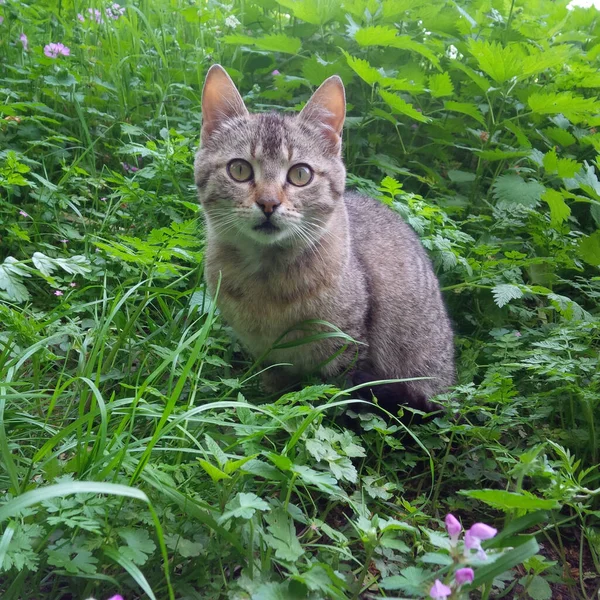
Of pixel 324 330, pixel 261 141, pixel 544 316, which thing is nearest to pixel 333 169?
pixel 261 141

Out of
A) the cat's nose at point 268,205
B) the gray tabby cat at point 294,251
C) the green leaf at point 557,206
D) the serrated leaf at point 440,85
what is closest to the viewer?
the cat's nose at point 268,205

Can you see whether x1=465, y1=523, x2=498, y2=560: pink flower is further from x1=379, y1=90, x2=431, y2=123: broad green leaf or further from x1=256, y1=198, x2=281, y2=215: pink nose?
x1=379, y1=90, x2=431, y2=123: broad green leaf

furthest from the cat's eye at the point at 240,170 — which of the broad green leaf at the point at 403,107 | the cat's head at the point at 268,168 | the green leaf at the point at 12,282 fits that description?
the broad green leaf at the point at 403,107

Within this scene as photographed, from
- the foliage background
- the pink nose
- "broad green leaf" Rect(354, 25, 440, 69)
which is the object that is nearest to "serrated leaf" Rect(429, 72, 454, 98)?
the foliage background

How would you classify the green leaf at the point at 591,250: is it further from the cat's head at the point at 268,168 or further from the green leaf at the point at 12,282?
the green leaf at the point at 12,282

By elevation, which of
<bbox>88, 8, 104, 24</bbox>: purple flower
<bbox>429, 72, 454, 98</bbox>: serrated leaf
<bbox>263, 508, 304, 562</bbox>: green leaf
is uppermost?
<bbox>88, 8, 104, 24</bbox>: purple flower

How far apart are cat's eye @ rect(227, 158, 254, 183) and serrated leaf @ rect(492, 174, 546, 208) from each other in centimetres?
173

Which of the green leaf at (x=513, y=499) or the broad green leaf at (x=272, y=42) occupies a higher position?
the broad green leaf at (x=272, y=42)

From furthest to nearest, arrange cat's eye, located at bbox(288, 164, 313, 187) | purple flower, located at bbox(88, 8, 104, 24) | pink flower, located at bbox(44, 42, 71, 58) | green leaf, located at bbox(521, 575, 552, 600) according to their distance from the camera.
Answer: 1. purple flower, located at bbox(88, 8, 104, 24)
2. pink flower, located at bbox(44, 42, 71, 58)
3. cat's eye, located at bbox(288, 164, 313, 187)
4. green leaf, located at bbox(521, 575, 552, 600)

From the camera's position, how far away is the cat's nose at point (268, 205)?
2520 mm

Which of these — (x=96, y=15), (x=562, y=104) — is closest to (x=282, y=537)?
(x=562, y=104)

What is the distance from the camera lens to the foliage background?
1.65m

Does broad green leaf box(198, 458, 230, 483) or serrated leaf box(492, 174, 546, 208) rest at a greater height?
serrated leaf box(492, 174, 546, 208)

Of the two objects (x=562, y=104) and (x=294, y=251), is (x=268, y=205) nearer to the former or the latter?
(x=294, y=251)
